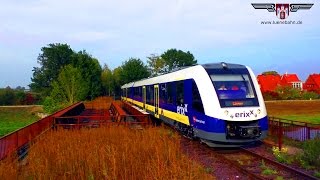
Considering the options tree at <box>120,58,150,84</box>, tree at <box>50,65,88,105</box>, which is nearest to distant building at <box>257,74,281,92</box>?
tree at <box>120,58,150,84</box>

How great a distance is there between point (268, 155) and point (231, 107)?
2.08 metres

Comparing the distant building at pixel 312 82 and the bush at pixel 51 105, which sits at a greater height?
the distant building at pixel 312 82

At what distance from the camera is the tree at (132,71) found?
8800cm

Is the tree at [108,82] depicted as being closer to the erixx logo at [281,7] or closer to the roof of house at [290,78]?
the roof of house at [290,78]

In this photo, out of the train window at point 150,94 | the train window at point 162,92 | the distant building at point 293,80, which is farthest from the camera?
the distant building at point 293,80

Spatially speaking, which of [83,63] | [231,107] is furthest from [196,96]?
[83,63]

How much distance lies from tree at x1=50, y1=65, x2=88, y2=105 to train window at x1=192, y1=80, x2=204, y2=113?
143 ft

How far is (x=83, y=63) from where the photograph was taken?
261 feet

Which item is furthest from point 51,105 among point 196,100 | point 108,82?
point 196,100

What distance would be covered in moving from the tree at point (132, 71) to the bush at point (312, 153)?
250 feet

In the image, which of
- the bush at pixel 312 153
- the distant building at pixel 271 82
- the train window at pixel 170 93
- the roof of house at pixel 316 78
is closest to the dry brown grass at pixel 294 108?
the distant building at pixel 271 82

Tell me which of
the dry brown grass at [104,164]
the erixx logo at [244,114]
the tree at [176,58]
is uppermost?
the tree at [176,58]

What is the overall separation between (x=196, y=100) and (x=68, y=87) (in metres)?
45.5

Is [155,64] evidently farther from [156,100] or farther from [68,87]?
[156,100]
